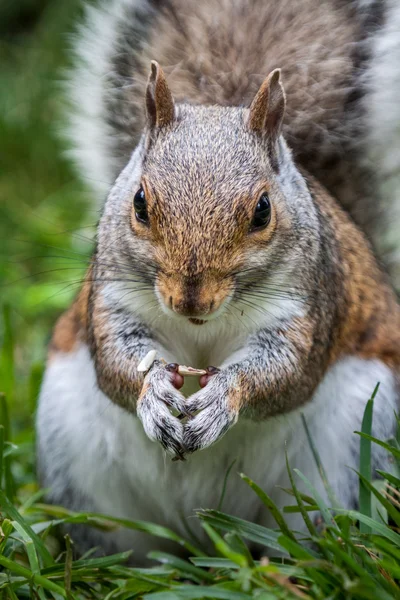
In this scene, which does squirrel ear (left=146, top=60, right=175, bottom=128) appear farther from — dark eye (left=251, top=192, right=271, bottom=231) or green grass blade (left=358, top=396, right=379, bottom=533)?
green grass blade (left=358, top=396, right=379, bottom=533)

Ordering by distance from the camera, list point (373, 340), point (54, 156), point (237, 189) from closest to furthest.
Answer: point (237, 189), point (373, 340), point (54, 156)

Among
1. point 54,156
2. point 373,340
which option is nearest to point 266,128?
point 373,340

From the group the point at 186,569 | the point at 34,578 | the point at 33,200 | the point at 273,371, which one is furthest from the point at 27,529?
the point at 33,200

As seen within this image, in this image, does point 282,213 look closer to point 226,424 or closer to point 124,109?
point 226,424

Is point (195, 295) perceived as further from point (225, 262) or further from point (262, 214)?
point (262, 214)

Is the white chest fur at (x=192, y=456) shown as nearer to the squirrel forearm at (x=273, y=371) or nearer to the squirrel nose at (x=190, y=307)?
the squirrel forearm at (x=273, y=371)

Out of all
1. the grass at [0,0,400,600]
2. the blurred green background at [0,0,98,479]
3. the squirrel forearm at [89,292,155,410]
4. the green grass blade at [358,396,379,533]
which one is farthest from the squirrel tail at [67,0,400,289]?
the green grass blade at [358,396,379,533]
